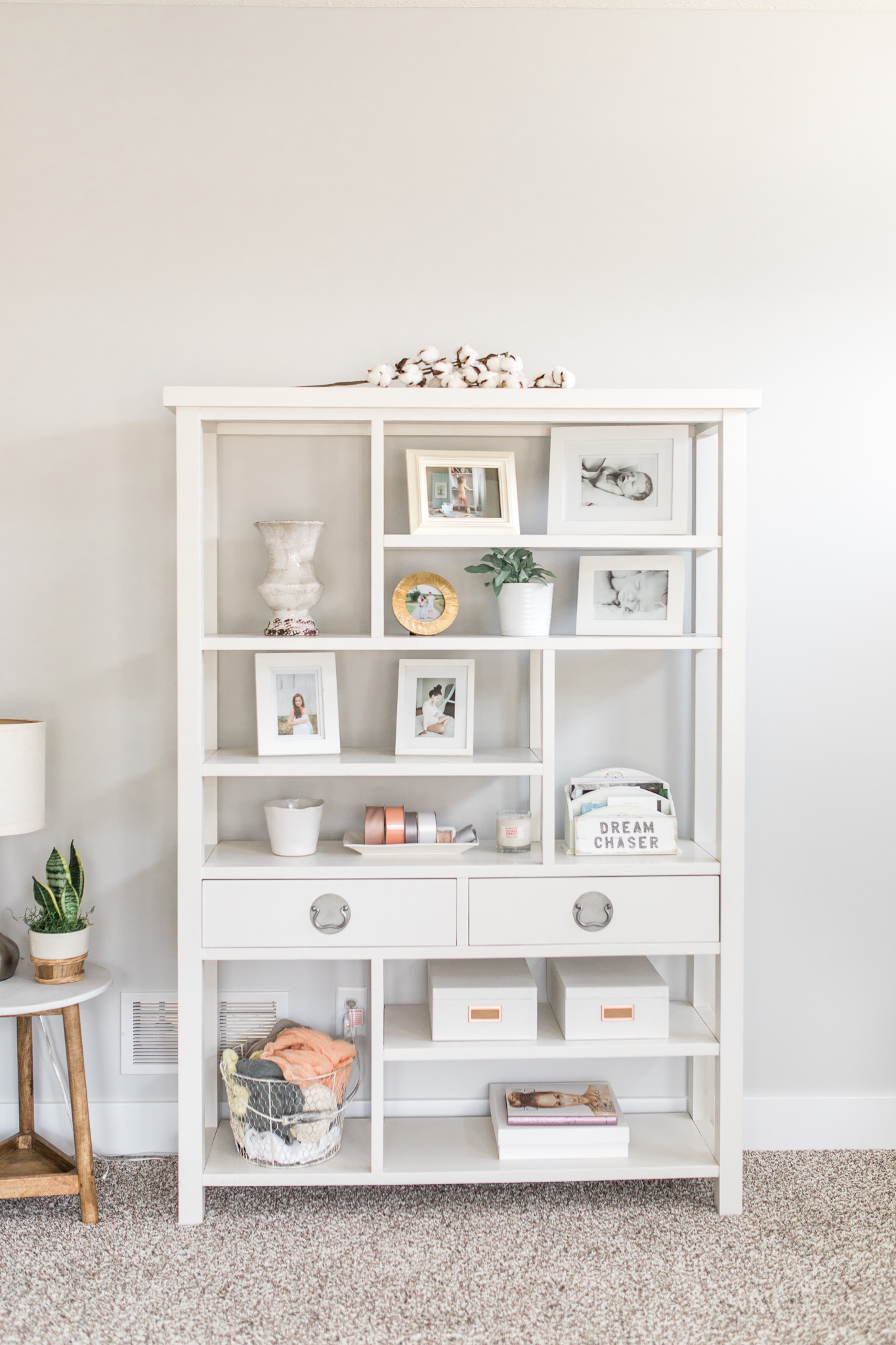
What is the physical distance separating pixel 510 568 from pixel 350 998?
43.3 inches

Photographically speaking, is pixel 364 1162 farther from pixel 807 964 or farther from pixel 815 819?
pixel 815 819

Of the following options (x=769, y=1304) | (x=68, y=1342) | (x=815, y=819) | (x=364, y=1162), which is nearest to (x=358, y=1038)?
(x=364, y=1162)

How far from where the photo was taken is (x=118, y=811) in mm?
2322

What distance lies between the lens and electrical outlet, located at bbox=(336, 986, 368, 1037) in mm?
2336

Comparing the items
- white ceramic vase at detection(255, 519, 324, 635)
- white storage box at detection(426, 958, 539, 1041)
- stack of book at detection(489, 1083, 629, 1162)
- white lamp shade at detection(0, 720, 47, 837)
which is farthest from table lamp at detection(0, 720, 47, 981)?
stack of book at detection(489, 1083, 629, 1162)

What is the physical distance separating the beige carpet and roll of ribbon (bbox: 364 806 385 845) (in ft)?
2.58

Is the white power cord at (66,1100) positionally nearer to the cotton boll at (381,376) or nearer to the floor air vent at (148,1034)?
the floor air vent at (148,1034)

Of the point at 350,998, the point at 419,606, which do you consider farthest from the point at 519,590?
the point at 350,998

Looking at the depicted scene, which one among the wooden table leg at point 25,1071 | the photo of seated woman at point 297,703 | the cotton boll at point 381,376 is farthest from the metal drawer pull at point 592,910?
the wooden table leg at point 25,1071

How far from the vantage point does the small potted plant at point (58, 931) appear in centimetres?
208

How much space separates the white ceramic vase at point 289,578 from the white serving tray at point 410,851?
1.59 ft

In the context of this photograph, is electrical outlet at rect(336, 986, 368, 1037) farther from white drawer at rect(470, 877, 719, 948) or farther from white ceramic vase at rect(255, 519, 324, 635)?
white ceramic vase at rect(255, 519, 324, 635)

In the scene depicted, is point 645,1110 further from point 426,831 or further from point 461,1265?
point 426,831

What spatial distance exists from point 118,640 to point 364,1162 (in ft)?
4.26
